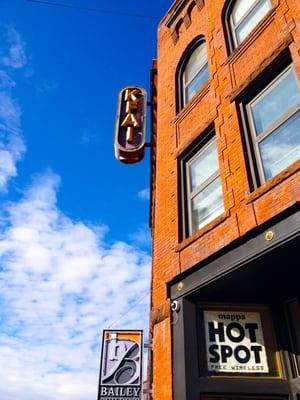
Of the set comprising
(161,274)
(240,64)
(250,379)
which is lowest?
(250,379)

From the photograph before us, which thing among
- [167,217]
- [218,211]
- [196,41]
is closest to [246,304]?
[218,211]

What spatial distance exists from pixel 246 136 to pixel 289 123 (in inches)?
29.3

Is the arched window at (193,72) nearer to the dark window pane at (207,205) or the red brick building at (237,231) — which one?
the red brick building at (237,231)

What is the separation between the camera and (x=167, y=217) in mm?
7117

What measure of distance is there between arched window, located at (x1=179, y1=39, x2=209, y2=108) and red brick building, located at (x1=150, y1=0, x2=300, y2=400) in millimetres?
799

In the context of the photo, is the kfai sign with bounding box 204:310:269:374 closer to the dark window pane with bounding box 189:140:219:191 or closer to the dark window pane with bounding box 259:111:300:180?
the dark window pane with bounding box 259:111:300:180

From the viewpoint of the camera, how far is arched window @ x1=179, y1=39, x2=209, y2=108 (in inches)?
330

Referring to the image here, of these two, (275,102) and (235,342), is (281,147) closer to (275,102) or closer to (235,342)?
(275,102)

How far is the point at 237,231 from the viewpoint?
204 inches

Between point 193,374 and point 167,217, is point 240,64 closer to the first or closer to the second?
point 167,217

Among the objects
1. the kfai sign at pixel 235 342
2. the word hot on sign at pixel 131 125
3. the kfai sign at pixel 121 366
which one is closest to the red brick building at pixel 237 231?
the kfai sign at pixel 235 342

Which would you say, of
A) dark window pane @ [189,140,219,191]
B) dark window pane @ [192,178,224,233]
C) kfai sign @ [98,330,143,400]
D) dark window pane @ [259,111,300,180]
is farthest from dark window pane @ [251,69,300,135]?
kfai sign @ [98,330,143,400]

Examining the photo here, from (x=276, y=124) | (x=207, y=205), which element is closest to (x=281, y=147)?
(x=276, y=124)

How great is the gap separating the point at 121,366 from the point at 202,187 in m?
7.38
